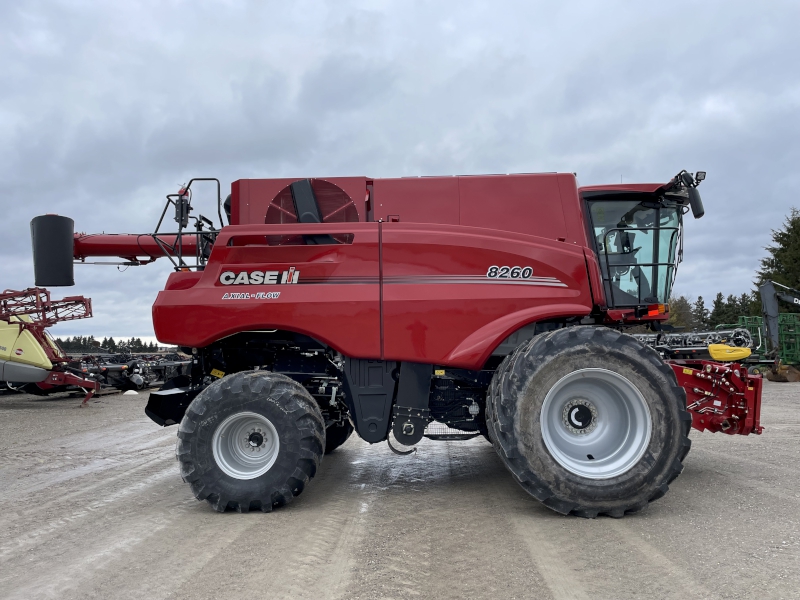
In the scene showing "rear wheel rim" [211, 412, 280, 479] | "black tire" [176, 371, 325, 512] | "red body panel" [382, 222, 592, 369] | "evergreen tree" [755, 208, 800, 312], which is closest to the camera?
"black tire" [176, 371, 325, 512]

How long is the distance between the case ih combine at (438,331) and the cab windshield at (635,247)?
0.05 feet

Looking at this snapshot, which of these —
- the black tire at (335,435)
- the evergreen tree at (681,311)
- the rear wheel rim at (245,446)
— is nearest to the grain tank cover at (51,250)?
the rear wheel rim at (245,446)

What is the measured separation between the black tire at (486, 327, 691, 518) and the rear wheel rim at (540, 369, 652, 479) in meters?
0.07

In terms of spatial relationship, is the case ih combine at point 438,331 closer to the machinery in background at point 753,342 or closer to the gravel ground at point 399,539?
the gravel ground at point 399,539

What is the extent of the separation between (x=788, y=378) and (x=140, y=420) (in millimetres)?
22224

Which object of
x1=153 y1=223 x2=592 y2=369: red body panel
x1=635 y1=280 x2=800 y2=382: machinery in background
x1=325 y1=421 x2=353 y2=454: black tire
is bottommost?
x1=325 y1=421 x2=353 y2=454: black tire

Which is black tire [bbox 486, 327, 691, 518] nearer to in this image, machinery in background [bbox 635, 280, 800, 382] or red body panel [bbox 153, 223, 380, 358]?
machinery in background [bbox 635, 280, 800, 382]

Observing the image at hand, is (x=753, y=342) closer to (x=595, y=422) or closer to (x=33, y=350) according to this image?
(x=595, y=422)

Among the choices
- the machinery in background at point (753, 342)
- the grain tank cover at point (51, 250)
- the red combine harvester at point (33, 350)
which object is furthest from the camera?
the red combine harvester at point (33, 350)

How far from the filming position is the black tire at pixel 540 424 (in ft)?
14.9

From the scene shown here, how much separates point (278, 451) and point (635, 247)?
3.89m

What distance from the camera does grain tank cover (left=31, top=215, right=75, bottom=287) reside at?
5.75 meters

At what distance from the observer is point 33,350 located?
16.5 m

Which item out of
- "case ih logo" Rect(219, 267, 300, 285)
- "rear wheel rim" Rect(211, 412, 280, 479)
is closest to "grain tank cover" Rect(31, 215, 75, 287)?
"case ih logo" Rect(219, 267, 300, 285)
